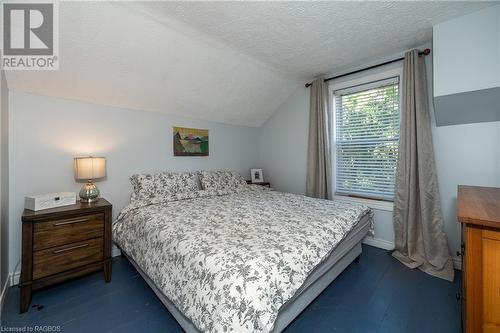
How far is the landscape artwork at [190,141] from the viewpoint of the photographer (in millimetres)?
3062

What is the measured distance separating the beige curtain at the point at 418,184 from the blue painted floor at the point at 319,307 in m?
0.24

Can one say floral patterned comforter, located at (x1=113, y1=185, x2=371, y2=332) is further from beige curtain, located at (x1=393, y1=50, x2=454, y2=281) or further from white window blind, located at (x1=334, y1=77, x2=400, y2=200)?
white window blind, located at (x1=334, y1=77, x2=400, y2=200)

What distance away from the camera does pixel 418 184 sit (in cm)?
232

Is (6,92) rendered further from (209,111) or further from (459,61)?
(459,61)

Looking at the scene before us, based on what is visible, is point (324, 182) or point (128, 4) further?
point (324, 182)

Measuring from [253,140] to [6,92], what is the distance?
126 inches

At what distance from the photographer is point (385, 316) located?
157 cm

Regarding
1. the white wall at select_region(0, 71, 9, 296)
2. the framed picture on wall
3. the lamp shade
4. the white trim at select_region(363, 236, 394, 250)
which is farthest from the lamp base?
the white trim at select_region(363, 236, 394, 250)

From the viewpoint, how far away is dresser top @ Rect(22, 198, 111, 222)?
Result: 63.5 inches

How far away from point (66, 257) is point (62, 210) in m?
0.40

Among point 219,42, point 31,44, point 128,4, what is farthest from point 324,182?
point 31,44

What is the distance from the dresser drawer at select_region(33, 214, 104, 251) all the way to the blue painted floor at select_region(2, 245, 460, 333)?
48cm

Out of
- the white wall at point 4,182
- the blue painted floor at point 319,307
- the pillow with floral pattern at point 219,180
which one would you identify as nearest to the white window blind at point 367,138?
the blue painted floor at point 319,307

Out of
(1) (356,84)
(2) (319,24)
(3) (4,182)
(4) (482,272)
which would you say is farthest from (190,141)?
(4) (482,272)
